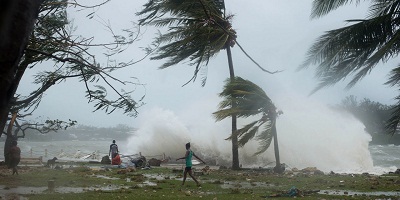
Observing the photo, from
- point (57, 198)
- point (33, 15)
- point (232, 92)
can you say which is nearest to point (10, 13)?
point (33, 15)

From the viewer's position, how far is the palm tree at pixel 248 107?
61.8 ft

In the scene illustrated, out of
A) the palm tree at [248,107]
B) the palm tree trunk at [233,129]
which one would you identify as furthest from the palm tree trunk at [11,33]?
the palm tree trunk at [233,129]

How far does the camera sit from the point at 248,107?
1933 cm

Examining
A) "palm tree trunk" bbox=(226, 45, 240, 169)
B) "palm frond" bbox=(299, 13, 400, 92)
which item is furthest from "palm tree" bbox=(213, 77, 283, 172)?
"palm frond" bbox=(299, 13, 400, 92)

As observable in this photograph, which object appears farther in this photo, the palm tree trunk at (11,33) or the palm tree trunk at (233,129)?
the palm tree trunk at (233,129)

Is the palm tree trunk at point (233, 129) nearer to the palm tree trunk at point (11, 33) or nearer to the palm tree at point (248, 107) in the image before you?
the palm tree at point (248, 107)

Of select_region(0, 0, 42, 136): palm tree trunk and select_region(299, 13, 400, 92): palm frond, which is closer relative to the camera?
select_region(0, 0, 42, 136): palm tree trunk

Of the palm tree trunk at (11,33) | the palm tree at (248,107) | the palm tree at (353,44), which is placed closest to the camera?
the palm tree trunk at (11,33)

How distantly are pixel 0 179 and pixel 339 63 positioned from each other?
37.1 feet

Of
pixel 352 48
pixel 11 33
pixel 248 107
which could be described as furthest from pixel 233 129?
pixel 11 33

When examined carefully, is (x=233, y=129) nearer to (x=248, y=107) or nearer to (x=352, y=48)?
(x=248, y=107)

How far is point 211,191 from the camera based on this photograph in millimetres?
11953

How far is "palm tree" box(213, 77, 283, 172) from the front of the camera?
Result: 18828 millimetres

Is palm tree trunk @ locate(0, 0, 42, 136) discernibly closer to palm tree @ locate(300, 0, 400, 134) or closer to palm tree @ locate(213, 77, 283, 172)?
palm tree @ locate(300, 0, 400, 134)
